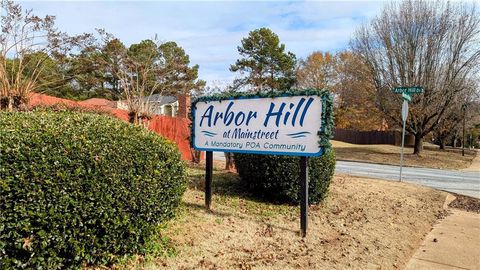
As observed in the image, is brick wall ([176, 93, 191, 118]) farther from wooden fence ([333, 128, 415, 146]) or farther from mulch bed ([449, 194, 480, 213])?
wooden fence ([333, 128, 415, 146])

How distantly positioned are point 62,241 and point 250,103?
3271mm

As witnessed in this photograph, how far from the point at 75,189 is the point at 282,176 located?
3934 millimetres

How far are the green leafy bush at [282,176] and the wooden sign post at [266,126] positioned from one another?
2.99ft

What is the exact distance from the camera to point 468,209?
8125 mm

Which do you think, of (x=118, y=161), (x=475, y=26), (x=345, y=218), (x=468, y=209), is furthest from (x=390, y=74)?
(x=118, y=161)

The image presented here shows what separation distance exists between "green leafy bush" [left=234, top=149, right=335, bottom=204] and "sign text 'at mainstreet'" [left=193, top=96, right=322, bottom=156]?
0.93 m

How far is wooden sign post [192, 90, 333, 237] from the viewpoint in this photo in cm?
503

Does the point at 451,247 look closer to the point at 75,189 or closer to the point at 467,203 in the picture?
the point at 467,203

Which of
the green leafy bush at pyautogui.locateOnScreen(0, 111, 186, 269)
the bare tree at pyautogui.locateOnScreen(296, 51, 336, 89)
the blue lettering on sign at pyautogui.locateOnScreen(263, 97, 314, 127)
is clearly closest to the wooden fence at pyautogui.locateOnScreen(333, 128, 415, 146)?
the bare tree at pyautogui.locateOnScreen(296, 51, 336, 89)

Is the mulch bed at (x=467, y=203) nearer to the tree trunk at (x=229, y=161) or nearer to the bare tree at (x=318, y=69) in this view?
the tree trunk at (x=229, y=161)

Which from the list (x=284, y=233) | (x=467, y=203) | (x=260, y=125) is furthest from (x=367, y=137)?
(x=284, y=233)

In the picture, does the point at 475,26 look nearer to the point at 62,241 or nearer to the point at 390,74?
the point at 390,74

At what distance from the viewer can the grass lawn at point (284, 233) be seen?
418 cm

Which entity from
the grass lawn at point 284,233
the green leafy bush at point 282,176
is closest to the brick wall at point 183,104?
the grass lawn at point 284,233
